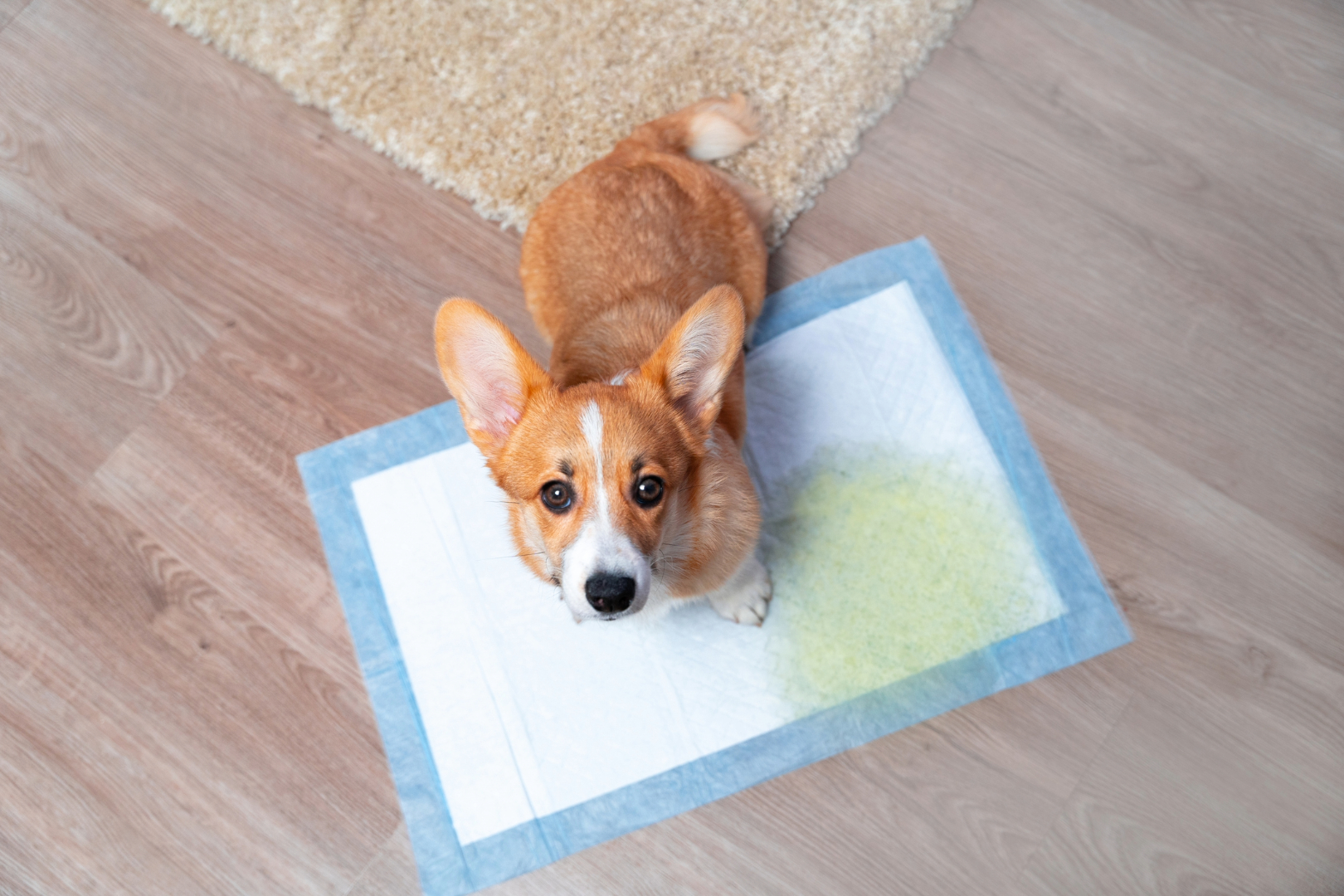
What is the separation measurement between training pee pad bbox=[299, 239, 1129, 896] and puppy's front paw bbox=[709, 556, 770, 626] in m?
0.04

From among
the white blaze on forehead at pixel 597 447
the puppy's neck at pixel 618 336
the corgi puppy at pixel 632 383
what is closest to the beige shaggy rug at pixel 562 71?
the corgi puppy at pixel 632 383

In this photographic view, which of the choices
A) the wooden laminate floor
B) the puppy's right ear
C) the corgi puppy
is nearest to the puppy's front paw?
the corgi puppy

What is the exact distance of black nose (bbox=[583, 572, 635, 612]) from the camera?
1168 mm

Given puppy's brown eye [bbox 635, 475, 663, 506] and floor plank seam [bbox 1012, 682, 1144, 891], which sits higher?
puppy's brown eye [bbox 635, 475, 663, 506]

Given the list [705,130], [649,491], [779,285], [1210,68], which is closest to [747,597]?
[649,491]

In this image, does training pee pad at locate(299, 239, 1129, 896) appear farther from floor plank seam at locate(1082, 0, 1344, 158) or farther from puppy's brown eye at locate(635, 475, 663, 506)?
floor plank seam at locate(1082, 0, 1344, 158)

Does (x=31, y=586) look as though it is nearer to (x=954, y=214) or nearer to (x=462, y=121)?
(x=462, y=121)

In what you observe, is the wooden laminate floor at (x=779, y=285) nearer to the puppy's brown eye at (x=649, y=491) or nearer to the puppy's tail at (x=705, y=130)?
the puppy's tail at (x=705, y=130)

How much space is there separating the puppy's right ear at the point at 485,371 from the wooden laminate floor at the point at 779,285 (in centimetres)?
66

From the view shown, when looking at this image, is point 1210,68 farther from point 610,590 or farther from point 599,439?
point 610,590

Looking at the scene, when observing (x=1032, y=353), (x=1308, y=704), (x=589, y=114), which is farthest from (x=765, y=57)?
(x=1308, y=704)

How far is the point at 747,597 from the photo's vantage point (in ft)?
5.64

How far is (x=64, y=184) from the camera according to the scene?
2.09 meters

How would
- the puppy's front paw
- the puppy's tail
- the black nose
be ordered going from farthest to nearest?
the puppy's tail
the puppy's front paw
the black nose
